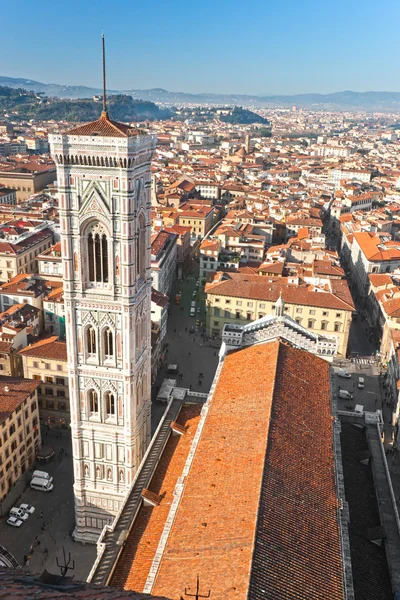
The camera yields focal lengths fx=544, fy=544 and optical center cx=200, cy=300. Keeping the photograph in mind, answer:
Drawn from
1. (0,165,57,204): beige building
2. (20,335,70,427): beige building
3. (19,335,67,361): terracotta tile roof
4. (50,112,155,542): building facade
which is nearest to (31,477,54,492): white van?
(50,112,155,542): building facade

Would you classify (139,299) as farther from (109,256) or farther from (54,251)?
(54,251)

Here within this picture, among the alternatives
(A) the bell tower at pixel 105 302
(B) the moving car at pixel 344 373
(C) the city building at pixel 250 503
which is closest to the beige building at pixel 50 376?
(A) the bell tower at pixel 105 302

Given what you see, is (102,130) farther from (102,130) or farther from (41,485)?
(41,485)

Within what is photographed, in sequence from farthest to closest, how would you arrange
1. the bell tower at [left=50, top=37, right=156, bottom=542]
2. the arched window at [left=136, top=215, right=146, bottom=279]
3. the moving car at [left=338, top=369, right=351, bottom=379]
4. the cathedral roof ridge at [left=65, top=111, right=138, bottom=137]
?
the moving car at [left=338, top=369, right=351, bottom=379]
the arched window at [left=136, top=215, right=146, bottom=279]
the bell tower at [left=50, top=37, right=156, bottom=542]
the cathedral roof ridge at [left=65, top=111, right=138, bottom=137]

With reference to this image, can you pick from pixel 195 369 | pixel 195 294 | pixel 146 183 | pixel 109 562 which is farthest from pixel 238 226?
pixel 109 562

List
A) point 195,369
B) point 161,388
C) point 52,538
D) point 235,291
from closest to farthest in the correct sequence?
1. point 52,538
2. point 161,388
3. point 195,369
4. point 235,291

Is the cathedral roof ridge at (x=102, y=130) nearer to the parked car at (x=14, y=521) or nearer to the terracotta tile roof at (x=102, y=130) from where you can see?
the terracotta tile roof at (x=102, y=130)

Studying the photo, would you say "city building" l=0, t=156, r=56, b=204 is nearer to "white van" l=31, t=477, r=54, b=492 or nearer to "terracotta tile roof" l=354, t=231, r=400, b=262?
"terracotta tile roof" l=354, t=231, r=400, b=262
